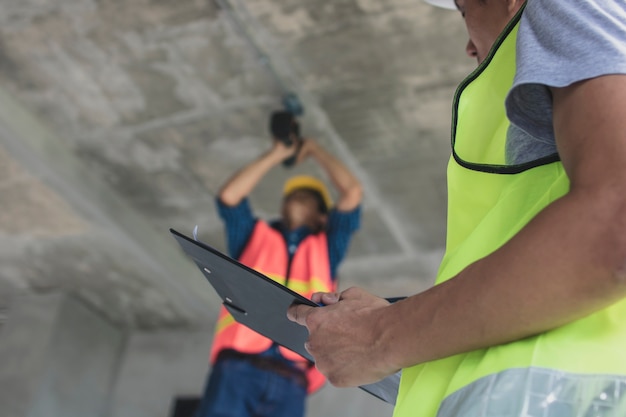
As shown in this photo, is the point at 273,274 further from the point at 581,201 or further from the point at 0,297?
the point at 0,297

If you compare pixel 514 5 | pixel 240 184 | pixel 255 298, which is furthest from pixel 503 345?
pixel 240 184

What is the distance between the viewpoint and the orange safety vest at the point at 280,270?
10.9 ft

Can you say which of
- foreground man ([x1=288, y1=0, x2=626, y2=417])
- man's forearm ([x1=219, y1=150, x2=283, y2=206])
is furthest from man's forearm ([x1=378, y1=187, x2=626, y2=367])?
man's forearm ([x1=219, y1=150, x2=283, y2=206])

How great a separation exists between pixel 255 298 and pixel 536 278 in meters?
0.46

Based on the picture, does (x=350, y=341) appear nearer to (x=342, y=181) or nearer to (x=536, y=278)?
(x=536, y=278)

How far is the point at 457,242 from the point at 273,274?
250cm

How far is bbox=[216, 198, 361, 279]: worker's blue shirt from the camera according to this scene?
362cm

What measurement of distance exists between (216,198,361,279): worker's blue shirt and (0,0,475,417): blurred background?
558 millimetres

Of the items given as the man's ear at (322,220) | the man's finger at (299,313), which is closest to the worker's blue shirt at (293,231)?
the man's ear at (322,220)

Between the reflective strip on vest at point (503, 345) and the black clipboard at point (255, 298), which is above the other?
the reflective strip on vest at point (503, 345)

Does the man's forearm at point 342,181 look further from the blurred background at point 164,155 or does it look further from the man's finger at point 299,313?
the man's finger at point 299,313

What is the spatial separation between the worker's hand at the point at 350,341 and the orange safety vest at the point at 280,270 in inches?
93.6

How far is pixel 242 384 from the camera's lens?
3.25 m

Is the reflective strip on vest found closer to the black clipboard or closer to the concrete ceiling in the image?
the black clipboard
